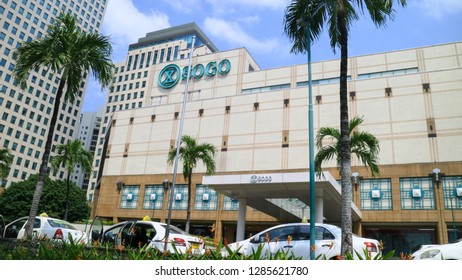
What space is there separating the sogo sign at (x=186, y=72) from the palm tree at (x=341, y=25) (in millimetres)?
42168

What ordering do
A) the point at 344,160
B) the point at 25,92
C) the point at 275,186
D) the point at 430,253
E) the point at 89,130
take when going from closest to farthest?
the point at 430,253 → the point at 344,160 → the point at 275,186 → the point at 25,92 → the point at 89,130

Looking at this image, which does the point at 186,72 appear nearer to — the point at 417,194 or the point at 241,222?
the point at 417,194

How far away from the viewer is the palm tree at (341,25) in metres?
12.6

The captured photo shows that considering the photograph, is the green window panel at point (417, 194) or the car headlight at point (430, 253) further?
the green window panel at point (417, 194)

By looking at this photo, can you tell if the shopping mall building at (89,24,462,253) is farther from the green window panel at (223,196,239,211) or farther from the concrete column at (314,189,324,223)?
the green window panel at (223,196,239,211)

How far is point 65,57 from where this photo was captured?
14.8 m

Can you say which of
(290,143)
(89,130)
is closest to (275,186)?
(290,143)

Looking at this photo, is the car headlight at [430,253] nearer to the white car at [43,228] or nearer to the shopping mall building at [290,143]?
the shopping mall building at [290,143]

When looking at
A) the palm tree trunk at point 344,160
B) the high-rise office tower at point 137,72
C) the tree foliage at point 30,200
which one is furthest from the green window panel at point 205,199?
the high-rise office tower at point 137,72

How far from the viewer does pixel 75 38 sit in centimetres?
1541

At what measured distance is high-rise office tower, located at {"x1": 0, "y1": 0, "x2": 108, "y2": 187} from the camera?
214 ft

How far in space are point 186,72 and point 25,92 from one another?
35.8 metres
